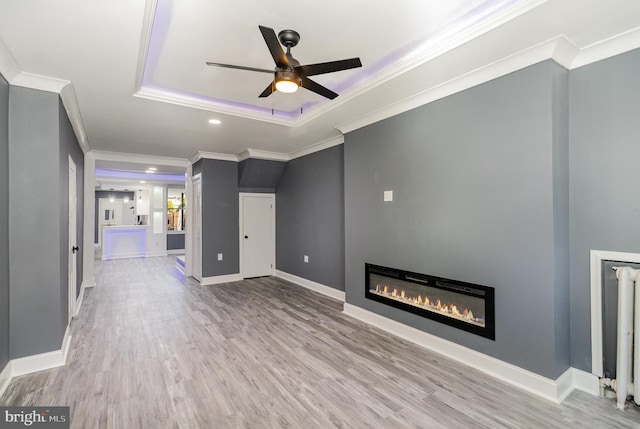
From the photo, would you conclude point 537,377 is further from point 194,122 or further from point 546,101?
point 194,122

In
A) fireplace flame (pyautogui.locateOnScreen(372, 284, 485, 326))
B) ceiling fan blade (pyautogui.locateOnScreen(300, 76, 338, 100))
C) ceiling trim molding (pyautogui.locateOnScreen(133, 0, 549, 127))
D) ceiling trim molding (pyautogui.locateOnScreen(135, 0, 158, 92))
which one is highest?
ceiling trim molding (pyautogui.locateOnScreen(133, 0, 549, 127))

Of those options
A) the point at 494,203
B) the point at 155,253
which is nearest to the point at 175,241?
the point at 155,253

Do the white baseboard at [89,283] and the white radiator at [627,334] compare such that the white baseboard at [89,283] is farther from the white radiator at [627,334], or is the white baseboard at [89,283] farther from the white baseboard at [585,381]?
the white radiator at [627,334]

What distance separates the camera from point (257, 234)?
6.49 m

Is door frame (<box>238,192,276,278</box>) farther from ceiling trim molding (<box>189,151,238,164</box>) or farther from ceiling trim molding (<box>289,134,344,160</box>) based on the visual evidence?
ceiling trim molding (<box>289,134,344,160</box>)

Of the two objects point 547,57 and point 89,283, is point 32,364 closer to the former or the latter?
point 89,283

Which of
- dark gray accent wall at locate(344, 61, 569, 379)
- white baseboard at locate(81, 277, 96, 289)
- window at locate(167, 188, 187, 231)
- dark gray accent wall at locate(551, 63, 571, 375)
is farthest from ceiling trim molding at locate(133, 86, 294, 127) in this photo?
window at locate(167, 188, 187, 231)

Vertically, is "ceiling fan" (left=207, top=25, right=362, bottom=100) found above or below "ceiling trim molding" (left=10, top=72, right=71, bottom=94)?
below

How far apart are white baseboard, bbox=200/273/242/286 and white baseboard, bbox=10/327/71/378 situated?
9.93 feet

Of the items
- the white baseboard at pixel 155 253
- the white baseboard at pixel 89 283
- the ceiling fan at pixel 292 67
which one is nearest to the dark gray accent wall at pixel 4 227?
the ceiling fan at pixel 292 67

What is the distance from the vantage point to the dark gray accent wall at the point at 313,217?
4.89m

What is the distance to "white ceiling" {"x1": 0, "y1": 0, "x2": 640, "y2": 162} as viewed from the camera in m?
1.91

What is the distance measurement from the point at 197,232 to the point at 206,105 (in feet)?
11.1

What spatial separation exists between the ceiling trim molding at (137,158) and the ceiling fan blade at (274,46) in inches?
205
